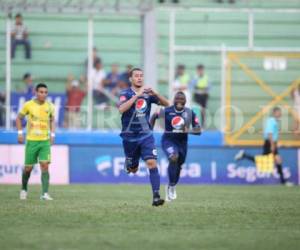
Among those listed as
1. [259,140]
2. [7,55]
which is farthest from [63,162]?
[259,140]

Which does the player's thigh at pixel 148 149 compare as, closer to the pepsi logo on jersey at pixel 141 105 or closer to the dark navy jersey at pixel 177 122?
the pepsi logo on jersey at pixel 141 105

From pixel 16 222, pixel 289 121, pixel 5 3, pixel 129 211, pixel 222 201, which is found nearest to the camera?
pixel 16 222

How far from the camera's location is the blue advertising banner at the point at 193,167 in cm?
2764

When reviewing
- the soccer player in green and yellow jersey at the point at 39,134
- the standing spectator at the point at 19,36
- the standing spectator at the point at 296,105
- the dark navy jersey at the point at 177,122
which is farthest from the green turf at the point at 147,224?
the standing spectator at the point at 296,105

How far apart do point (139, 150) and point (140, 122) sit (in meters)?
0.57

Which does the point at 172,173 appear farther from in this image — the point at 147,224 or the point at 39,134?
the point at 147,224

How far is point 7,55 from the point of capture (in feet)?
87.4

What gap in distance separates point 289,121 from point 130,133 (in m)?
13.3

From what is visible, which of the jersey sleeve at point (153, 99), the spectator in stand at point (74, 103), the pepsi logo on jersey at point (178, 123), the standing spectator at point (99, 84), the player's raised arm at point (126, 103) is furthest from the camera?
the standing spectator at point (99, 84)

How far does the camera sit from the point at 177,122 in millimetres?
19219

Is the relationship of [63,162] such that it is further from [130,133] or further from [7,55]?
[130,133]

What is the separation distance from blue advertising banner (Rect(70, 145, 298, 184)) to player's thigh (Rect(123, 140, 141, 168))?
451 inches

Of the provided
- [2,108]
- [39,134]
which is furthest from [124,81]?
[39,134]

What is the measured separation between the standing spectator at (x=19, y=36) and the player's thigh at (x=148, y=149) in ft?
40.2
